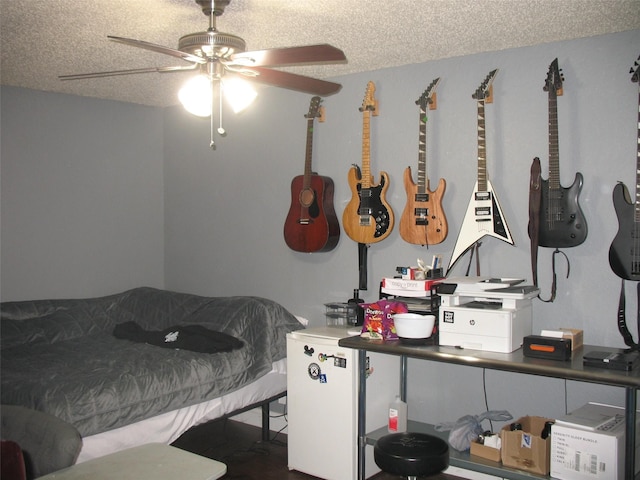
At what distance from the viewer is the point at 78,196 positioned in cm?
461

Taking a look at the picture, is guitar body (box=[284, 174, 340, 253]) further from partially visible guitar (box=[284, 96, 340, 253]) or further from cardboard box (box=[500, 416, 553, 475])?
cardboard box (box=[500, 416, 553, 475])

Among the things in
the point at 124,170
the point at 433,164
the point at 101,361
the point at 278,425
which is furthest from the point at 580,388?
the point at 124,170

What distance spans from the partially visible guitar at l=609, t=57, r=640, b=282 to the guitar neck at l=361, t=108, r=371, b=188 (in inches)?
53.9

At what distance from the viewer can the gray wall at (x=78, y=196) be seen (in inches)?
167

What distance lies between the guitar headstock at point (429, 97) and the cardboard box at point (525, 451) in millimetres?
1811

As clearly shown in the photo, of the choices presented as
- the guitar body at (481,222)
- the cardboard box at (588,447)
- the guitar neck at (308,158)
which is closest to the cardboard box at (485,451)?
the cardboard box at (588,447)

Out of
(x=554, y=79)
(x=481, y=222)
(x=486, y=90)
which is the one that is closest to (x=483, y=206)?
(x=481, y=222)

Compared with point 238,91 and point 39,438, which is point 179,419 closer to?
point 39,438

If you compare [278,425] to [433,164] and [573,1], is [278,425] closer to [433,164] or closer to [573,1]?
[433,164]

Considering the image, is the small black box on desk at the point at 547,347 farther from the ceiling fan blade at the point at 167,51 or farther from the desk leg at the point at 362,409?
the ceiling fan blade at the point at 167,51

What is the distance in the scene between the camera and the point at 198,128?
4.81 metres

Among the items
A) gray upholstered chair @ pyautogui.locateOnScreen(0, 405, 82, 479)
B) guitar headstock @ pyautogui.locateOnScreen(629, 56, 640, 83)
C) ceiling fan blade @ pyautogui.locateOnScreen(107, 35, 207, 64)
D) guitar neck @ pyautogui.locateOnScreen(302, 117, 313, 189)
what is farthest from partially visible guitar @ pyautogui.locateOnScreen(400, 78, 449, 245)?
gray upholstered chair @ pyautogui.locateOnScreen(0, 405, 82, 479)

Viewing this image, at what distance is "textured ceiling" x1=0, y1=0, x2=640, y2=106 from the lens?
266 cm

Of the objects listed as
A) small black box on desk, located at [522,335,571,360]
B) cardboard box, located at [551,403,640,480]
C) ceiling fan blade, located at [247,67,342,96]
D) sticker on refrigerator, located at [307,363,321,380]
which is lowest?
cardboard box, located at [551,403,640,480]
